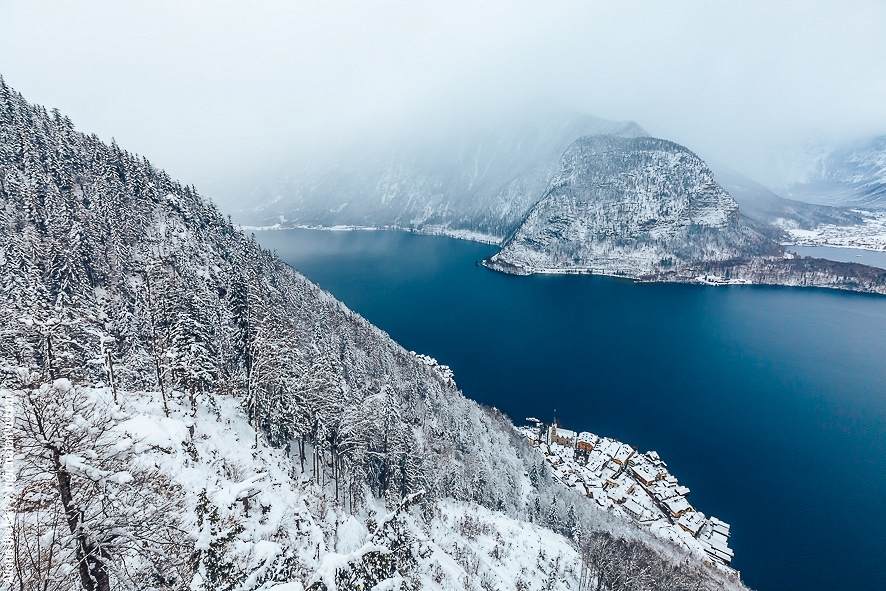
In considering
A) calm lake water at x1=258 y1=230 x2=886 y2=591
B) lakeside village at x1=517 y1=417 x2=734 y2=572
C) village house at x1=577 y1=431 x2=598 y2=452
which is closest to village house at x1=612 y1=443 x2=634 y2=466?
lakeside village at x1=517 y1=417 x2=734 y2=572

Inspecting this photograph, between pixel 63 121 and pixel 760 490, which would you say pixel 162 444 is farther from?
pixel 63 121

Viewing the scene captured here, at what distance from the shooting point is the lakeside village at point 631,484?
63.0 meters

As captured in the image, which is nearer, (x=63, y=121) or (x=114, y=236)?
(x=114, y=236)

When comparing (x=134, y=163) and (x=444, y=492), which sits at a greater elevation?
(x=134, y=163)

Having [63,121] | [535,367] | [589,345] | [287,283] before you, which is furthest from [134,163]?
[589,345]

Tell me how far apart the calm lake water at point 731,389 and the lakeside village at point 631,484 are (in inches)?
153

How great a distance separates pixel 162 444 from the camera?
2092 centimetres

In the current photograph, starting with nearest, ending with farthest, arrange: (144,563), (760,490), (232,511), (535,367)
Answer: (144,563), (232,511), (760,490), (535,367)

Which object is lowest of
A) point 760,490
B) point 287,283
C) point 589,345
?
point 760,490

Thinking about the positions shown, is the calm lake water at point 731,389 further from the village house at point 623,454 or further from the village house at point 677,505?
the village house at point 623,454

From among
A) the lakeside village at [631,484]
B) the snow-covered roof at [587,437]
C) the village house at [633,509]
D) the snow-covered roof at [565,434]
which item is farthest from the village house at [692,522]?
the snow-covered roof at [565,434]

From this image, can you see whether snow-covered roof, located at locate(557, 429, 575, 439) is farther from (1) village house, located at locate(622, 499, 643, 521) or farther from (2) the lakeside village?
(1) village house, located at locate(622, 499, 643, 521)

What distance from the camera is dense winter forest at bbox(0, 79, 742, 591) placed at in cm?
1038

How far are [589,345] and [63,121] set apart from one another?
168 m
